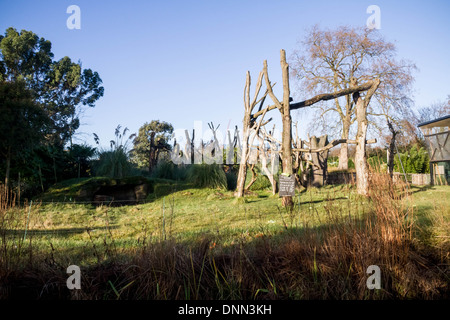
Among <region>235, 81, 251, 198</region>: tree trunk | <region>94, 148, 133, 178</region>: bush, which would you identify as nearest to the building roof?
<region>235, 81, 251, 198</region>: tree trunk

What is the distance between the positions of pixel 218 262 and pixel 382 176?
2.45m

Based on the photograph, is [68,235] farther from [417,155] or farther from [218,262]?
[417,155]

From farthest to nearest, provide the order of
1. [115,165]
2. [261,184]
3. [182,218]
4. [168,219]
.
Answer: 1. [261,184]
2. [115,165]
3. [182,218]
4. [168,219]

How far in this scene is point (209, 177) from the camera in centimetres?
1369

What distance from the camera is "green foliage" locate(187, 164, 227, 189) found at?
13641 mm

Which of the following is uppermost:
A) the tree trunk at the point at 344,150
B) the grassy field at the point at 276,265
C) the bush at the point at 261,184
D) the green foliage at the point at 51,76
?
the green foliage at the point at 51,76

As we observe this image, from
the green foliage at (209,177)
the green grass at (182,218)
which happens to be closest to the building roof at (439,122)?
the green grass at (182,218)

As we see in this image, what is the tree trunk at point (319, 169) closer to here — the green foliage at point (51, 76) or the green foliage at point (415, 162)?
the green foliage at point (415, 162)

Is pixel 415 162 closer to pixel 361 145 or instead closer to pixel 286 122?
pixel 361 145

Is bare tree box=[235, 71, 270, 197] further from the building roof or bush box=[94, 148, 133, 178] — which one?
the building roof

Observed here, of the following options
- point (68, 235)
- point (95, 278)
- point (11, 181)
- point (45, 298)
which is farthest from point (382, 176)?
point (11, 181)

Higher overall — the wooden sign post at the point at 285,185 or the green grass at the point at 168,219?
the wooden sign post at the point at 285,185

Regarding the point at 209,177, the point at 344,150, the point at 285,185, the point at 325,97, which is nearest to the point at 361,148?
the point at 325,97

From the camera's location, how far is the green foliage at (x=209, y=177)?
1364 cm
